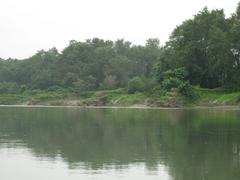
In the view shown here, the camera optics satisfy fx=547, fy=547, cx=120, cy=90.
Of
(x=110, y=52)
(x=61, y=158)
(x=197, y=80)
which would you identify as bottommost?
(x=61, y=158)

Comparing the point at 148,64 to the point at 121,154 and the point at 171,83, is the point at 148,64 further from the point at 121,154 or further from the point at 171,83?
the point at 121,154

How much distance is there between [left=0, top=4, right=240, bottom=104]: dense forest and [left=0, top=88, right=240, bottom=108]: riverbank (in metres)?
1.61

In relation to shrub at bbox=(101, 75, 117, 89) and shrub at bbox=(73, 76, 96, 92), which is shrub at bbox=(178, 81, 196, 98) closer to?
shrub at bbox=(101, 75, 117, 89)

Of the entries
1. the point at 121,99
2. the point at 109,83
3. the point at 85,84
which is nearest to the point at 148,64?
the point at 109,83

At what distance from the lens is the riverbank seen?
81.4 metres

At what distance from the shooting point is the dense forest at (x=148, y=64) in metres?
85.2

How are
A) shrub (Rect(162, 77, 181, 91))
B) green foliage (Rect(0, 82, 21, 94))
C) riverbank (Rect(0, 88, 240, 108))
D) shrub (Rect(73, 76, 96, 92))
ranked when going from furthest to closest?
1. green foliage (Rect(0, 82, 21, 94))
2. shrub (Rect(73, 76, 96, 92))
3. shrub (Rect(162, 77, 181, 91))
4. riverbank (Rect(0, 88, 240, 108))

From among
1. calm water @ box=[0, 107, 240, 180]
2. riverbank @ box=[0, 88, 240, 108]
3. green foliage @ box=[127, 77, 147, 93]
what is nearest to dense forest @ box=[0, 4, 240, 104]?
green foliage @ box=[127, 77, 147, 93]

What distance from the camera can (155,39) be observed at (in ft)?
476

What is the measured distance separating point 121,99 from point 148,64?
40982mm

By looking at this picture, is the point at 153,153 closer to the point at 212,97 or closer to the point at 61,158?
the point at 61,158

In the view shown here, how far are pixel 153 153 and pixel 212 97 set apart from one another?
58.3 meters

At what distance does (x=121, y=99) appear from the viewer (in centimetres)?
9562

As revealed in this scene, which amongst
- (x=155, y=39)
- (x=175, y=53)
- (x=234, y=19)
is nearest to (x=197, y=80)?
(x=175, y=53)
